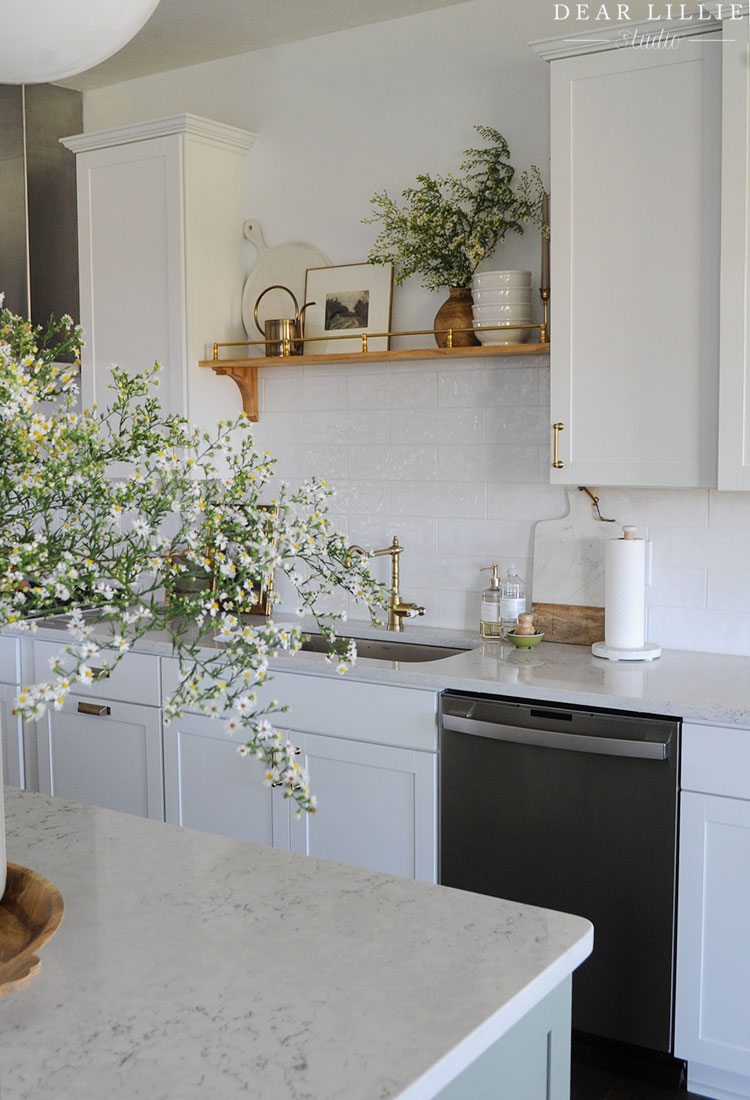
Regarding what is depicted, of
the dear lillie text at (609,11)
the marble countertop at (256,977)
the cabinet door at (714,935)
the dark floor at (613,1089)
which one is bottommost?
the dark floor at (613,1089)

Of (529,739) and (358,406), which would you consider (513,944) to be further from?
(358,406)

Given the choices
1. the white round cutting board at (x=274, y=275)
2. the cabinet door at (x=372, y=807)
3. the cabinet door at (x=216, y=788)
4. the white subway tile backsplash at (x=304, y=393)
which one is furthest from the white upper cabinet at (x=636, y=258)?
the cabinet door at (x=216, y=788)

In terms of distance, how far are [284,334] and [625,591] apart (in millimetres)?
1437

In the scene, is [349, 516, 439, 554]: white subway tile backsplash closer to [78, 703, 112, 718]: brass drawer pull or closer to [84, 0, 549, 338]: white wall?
[84, 0, 549, 338]: white wall

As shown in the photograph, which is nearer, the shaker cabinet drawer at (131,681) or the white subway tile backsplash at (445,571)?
the shaker cabinet drawer at (131,681)

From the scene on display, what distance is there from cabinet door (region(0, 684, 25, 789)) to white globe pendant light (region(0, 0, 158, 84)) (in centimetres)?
286

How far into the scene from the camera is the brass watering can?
3762mm

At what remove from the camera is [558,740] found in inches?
108

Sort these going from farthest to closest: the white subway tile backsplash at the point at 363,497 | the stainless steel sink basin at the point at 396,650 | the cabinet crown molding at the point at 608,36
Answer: the white subway tile backsplash at the point at 363,497, the stainless steel sink basin at the point at 396,650, the cabinet crown molding at the point at 608,36

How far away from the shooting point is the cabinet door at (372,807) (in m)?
2.99

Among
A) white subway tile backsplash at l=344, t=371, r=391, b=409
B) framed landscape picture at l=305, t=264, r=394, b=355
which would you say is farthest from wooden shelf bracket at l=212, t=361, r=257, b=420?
white subway tile backsplash at l=344, t=371, r=391, b=409

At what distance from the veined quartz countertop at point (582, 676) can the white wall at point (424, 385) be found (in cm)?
25

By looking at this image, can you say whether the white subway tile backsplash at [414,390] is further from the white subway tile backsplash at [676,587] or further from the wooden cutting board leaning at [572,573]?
the white subway tile backsplash at [676,587]

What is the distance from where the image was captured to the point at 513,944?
1.37 m
